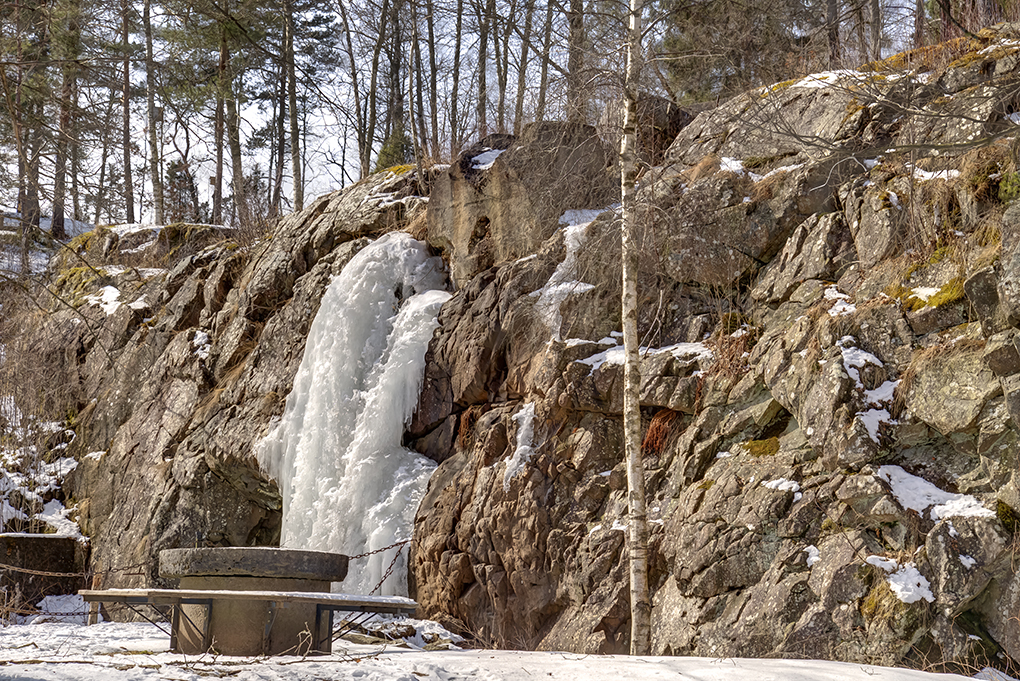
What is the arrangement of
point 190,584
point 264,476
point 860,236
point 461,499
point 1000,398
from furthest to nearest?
point 264,476
point 461,499
point 860,236
point 190,584
point 1000,398

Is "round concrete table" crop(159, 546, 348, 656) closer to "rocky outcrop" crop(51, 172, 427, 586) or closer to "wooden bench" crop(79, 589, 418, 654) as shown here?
"wooden bench" crop(79, 589, 418, 654)

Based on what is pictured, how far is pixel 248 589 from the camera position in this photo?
276 inches

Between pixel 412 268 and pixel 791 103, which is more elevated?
pixel 791 103

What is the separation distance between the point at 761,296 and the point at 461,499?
13.3 feet

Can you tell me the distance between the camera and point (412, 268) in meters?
13.6

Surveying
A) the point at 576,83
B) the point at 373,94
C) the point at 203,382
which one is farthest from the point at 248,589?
the point at 373,94

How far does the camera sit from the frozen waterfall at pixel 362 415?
11.2m

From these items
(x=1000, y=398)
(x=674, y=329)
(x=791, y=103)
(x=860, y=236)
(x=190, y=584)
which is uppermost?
(x=791, y=103)

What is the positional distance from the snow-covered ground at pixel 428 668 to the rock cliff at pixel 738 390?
1390 mm

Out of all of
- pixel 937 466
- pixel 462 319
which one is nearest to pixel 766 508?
pixel 937 466

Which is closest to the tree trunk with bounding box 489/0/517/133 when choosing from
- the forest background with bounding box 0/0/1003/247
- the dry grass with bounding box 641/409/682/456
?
the forest background with bounding box 0/0/1003/247

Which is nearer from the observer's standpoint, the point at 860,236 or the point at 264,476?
the point at 860,236

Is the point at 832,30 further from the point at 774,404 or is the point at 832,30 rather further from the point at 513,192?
the point at 774,404

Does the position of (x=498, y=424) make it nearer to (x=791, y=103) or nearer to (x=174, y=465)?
(x=791, y=103)
